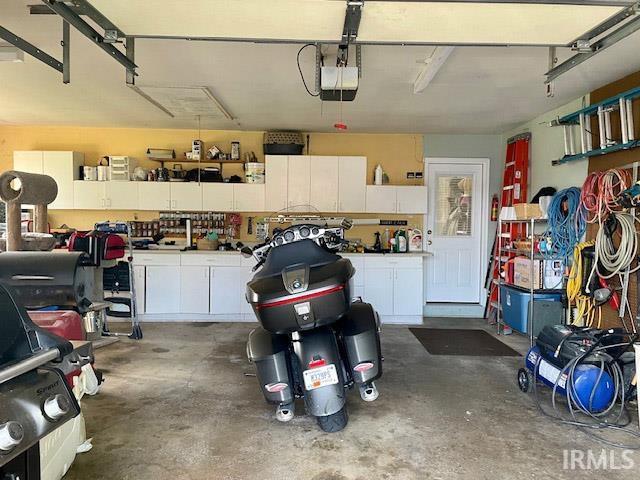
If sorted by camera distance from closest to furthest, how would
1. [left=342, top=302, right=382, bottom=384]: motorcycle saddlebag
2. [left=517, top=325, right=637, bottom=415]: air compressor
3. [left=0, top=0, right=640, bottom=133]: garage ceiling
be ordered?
[left=342, top=302, right=382, bottom=384]: motorcycle saddlebag → [left=517, top=325, right=637, bottom=415]: air compressor → [left=0, top=0, right=640, bottom=133]: garage ceiling

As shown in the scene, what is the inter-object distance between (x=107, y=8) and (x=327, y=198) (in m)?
4.08

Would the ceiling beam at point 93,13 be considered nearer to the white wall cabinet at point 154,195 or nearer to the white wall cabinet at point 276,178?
the white wall cabinet at point 276,178

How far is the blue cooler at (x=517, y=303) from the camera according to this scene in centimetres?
444

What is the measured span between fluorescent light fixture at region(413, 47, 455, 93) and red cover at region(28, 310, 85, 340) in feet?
9.63

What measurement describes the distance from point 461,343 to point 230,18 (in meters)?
3.96

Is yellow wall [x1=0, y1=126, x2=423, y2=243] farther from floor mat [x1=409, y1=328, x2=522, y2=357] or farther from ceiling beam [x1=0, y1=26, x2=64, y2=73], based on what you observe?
ceiling beam [x1=0, y1=26, x2=64, y2=73]

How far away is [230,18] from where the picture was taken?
1952 mm

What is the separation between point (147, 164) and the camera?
6.04m

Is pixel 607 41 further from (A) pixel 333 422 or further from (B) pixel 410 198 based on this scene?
(B) pixel 410 198

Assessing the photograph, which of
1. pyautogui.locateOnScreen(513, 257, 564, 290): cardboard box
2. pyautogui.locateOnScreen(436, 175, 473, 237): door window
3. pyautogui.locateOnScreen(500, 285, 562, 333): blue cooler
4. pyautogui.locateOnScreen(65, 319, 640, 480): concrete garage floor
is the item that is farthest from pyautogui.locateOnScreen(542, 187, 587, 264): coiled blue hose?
pyautogui.locateOnScreen(436, 175, 473, 237): door window

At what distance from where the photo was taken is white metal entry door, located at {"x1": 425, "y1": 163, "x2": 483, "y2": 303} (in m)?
6.15

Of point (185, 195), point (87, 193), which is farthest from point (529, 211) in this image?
point (87, 193)

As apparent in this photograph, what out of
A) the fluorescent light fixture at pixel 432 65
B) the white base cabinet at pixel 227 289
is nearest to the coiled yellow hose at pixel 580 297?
the fluorescent light fixture at pixel 432 65

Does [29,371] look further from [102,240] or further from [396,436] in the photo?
[102,240]
